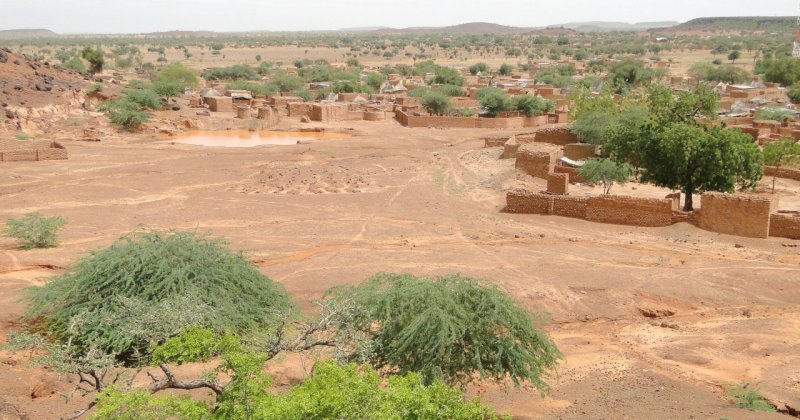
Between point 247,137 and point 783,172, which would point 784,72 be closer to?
point 783,172

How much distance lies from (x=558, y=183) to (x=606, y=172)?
180cm

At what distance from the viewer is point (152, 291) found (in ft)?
40.3

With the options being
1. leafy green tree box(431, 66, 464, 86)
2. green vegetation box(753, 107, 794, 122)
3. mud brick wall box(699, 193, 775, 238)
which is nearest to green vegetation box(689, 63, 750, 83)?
leafy green tree box(431, 66, 464, 86)

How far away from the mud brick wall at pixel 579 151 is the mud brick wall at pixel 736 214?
10350mm

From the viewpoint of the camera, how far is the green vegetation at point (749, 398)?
946cm

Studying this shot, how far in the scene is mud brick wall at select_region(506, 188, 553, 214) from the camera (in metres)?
21.0

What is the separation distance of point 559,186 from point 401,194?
16.7ft

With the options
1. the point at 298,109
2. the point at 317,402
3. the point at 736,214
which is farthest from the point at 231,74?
the point at 317,402

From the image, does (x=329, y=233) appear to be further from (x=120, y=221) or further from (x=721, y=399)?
(x=721, y=399)

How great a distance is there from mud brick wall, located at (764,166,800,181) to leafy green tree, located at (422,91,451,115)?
21.9m

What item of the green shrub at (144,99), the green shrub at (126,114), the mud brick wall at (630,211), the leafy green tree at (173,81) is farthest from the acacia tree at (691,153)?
the leafy green tree at (173,81)

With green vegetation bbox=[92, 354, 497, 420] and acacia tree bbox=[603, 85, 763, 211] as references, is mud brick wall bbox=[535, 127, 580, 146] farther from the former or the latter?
green vegetation bbox=[92, 354, 497, 420]

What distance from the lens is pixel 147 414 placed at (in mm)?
6414

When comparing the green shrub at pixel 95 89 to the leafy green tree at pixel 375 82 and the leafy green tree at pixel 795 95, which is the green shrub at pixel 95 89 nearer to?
the leafy green tree at pixel 375 82
